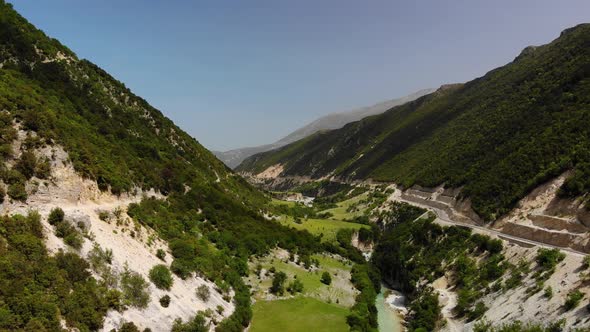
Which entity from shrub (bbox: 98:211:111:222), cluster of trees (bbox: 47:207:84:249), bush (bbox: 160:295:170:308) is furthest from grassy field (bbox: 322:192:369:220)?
cluster of trees (bbox: 47:207:84:249)

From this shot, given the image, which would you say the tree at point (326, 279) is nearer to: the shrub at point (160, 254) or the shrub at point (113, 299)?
the shrub at point (160, 254)

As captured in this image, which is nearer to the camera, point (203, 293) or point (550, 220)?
point (203, 293)

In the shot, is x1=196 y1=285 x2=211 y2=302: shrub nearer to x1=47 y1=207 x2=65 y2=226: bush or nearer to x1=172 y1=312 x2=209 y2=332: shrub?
x1=172 y1=312 x2=209 y2=332: shrub

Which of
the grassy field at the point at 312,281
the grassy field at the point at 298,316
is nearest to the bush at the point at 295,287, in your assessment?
the grassy field at the point at 312,281

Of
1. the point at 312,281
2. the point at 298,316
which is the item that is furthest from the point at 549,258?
the point at 312,281

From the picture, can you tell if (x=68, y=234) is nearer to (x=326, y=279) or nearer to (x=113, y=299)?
(x=113, y=299)
